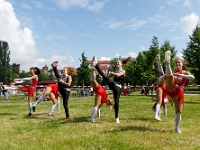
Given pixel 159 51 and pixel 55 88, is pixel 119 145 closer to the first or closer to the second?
pixel 55 88

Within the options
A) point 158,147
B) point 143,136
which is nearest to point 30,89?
point 143,136

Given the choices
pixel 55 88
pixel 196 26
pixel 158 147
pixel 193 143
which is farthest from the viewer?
pixel 196 26

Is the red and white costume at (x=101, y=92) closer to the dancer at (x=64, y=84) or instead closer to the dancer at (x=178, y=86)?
the dancer at (x=64, y=84)

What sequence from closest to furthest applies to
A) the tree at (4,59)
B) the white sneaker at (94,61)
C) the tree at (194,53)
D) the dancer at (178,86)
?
the dancer at (178,86), the white sneaker at (94,61), the tree at (194,53), the tree at (4,59)

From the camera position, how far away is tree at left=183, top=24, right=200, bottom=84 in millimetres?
42375

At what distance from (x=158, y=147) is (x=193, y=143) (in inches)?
38.2

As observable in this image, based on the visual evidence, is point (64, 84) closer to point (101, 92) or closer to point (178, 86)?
point (101, 92)

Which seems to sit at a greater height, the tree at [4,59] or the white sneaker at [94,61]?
the tree at [4,59]

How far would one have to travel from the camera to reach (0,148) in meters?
5.30

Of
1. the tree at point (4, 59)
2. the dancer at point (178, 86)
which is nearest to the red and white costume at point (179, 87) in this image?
the dancer at point (178, 86)

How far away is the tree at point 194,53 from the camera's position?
4238 cm

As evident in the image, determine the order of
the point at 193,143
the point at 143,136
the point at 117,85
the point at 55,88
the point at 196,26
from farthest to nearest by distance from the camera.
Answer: the point at 196,26 < the point at 55,88 < the point at 117,85 < the point at 143,136 < the point at 193,143

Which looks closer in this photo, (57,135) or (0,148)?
(0,148)

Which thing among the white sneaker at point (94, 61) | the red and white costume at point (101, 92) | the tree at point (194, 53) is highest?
the tree at point (194, 53)
